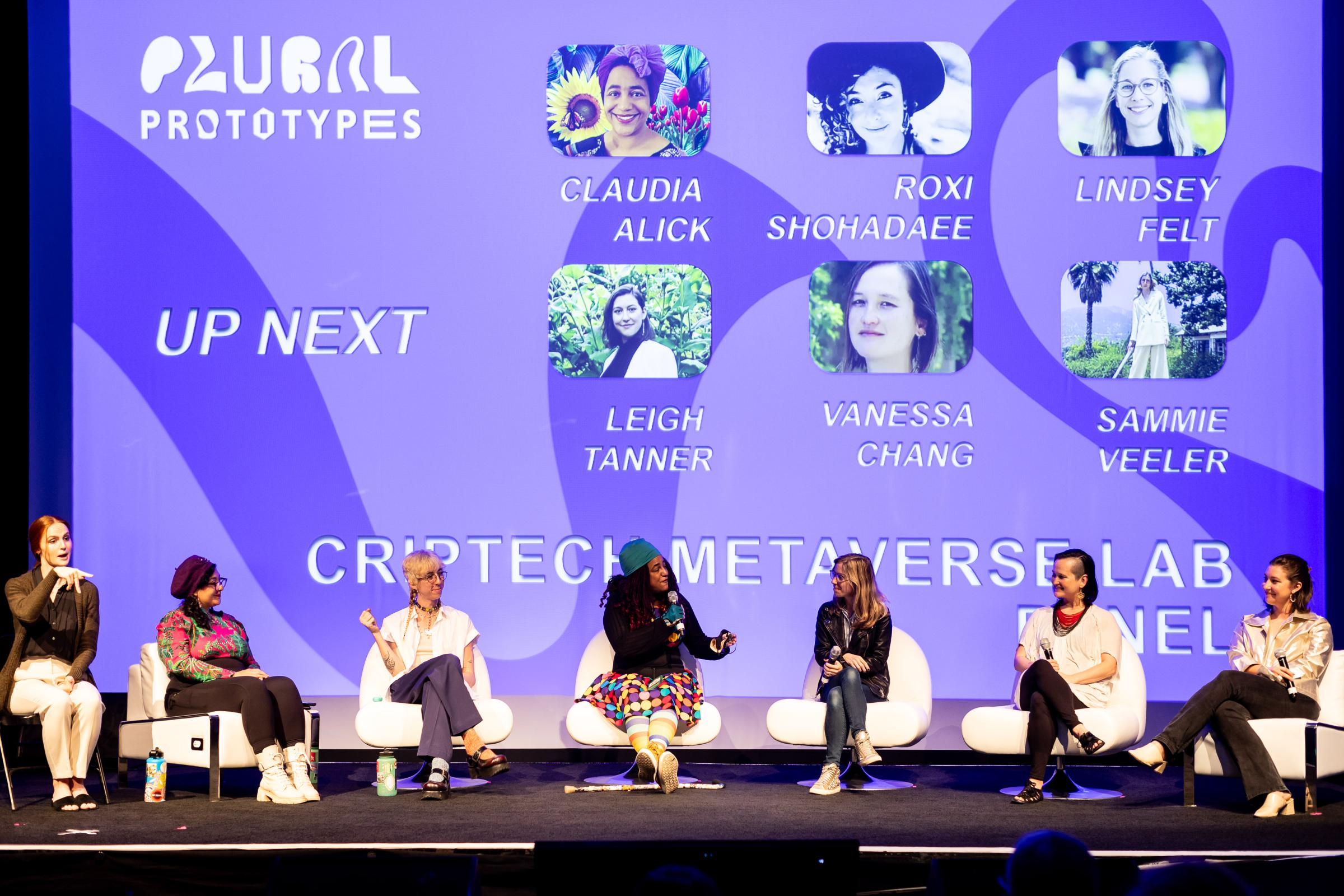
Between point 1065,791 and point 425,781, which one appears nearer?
point 1065,791

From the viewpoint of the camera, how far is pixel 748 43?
663 centimetres

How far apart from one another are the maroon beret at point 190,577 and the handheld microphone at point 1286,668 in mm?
4115

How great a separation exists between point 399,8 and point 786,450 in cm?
267

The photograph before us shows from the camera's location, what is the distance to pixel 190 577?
18.7 feet

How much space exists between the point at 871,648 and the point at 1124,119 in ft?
8.81

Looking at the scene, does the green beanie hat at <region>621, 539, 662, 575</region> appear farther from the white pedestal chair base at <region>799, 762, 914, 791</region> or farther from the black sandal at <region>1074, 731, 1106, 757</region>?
the black sandal at <region>1074, 731, 1106, 757</region>

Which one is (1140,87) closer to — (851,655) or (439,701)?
(851,655)

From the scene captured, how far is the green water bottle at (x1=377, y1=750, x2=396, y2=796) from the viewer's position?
5.66m

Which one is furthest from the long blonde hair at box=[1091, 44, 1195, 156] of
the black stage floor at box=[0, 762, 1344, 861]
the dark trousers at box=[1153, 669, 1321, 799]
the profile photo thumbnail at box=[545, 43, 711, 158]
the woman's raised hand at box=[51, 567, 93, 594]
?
the woman's raised hand at box=[51, 567, 93, 594]

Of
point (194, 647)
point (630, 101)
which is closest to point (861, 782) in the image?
point (194, 647)

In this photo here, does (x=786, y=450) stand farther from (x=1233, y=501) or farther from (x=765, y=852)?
(x=765, y=852)

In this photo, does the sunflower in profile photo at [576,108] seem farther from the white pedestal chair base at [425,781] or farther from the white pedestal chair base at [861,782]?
the white pedestal chair base at [861,782]

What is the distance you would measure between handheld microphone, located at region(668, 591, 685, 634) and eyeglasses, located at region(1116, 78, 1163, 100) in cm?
301

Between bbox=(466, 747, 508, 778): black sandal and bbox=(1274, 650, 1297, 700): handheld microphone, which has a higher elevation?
bbox=(1274, 650, 1297, 700): handheld microphone
